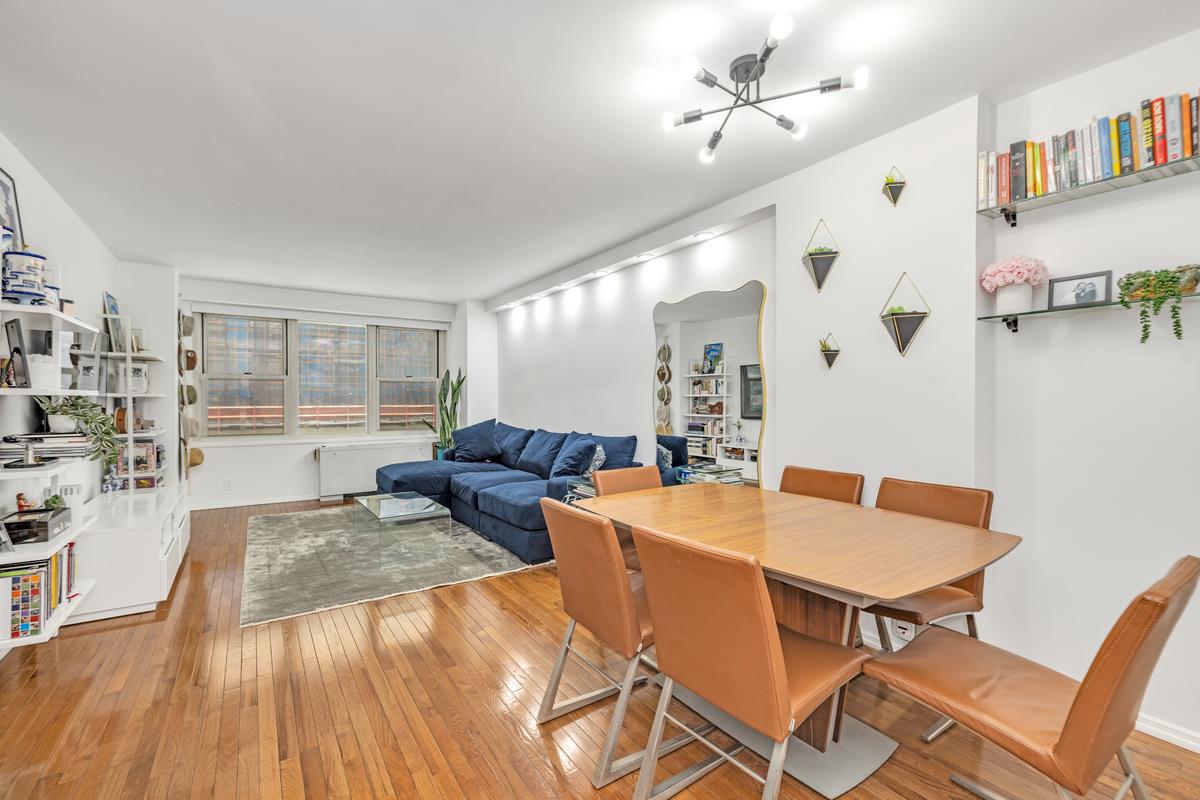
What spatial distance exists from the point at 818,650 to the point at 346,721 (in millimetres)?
1786

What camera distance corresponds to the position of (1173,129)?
1893mm

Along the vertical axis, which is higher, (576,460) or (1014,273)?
(1014,273)

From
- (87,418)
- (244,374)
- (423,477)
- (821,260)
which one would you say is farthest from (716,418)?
(244,374)

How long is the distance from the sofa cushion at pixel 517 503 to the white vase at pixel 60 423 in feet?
8.40

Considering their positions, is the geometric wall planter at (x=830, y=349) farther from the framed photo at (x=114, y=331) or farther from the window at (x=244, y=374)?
the window at (x=244, y=374)

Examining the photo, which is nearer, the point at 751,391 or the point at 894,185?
the point at 894,185

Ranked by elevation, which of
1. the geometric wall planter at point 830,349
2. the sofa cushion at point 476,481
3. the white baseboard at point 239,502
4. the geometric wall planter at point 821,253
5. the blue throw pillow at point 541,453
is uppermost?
the geometric wall planter at point 821,253

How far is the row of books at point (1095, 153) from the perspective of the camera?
1.88m

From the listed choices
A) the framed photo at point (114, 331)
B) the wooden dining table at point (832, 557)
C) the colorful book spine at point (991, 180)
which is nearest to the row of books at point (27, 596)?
the wooden dining table at point (832, 557)

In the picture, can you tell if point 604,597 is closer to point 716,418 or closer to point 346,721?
point 346,721

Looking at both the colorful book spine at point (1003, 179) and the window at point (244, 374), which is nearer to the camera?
the colorful book spine at point (1003, 179)

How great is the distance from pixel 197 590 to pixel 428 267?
323 cm

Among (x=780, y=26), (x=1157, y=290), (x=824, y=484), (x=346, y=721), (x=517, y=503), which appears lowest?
(x=346, y=721)

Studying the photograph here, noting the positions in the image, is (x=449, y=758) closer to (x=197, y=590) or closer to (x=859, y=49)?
(x=197, y=590)
